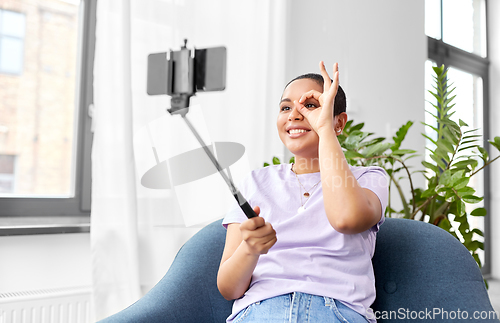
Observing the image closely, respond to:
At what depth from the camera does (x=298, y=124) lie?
3.34ft

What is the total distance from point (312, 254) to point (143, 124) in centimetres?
100

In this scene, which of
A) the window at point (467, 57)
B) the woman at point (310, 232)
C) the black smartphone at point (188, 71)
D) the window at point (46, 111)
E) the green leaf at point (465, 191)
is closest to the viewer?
the black smartphone at point (188, 71)

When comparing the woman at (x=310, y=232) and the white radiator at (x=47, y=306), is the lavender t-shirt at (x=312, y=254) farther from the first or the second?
the white radiator at (x=47, y=306)

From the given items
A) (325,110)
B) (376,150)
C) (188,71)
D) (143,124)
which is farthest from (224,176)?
(143,124)

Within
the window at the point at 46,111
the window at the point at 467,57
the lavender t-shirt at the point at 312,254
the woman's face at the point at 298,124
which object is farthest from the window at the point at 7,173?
the window at the point at 467,57

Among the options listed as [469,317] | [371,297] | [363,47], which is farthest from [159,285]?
[363,47]

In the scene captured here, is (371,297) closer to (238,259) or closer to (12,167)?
(238,259)

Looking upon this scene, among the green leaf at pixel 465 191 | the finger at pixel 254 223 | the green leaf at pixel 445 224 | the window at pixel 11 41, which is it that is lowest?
the green leaf at pixel 445 224

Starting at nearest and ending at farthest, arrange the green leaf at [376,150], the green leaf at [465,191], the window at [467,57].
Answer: the green leaf at [465,191]
the green leaf at [376,150]
the window at [467,57]

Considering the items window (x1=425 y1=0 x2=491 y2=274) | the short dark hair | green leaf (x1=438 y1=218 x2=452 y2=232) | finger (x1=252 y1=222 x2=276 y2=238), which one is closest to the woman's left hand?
the short dark hair

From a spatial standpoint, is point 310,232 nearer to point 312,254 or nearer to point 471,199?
point 312,254

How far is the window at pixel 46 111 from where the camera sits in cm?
170

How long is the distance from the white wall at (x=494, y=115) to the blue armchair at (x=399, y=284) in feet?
11.3

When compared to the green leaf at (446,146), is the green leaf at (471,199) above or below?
below
